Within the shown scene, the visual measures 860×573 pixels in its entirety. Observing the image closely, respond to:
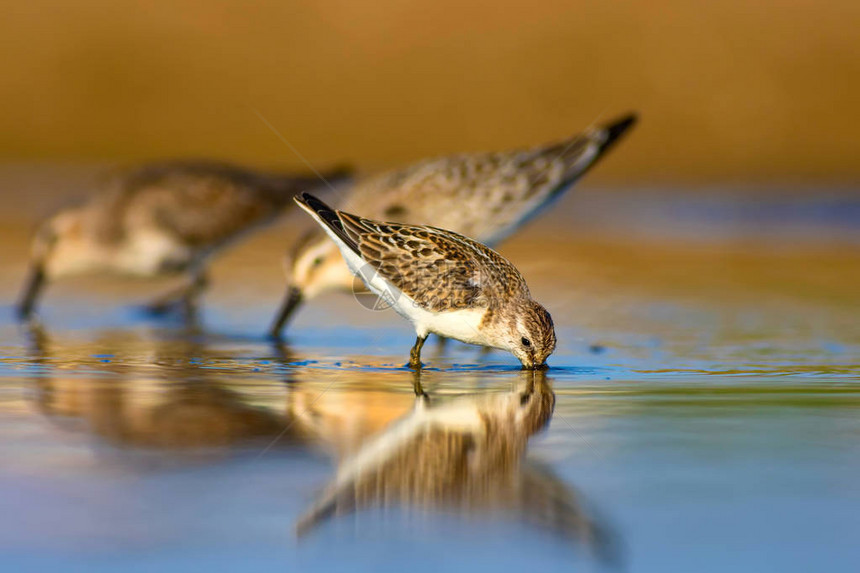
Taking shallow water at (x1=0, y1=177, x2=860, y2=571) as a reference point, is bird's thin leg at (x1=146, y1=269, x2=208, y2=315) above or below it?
above

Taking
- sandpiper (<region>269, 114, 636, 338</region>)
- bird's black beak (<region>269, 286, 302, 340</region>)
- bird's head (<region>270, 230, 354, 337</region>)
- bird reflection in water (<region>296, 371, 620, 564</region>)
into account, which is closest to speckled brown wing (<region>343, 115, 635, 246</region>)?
sandpiper (<region>269, 114, 636, 338</region>)

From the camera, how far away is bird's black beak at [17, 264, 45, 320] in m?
9.80

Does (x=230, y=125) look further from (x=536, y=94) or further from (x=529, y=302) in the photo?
(x=529, y=302)

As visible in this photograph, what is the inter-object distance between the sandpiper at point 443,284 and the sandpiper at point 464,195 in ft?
4.66

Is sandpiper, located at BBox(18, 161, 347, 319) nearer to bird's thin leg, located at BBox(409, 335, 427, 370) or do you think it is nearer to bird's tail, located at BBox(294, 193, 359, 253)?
Result: bird's tail, located at BBox(294, 193, 359, 253)

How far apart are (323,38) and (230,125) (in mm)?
2951

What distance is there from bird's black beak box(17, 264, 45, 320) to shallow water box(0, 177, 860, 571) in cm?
35

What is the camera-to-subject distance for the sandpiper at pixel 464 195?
890cm

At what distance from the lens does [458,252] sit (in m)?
7.24

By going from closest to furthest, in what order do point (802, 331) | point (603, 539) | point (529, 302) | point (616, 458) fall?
point (603, 539)
point (616, 458)
point (529, 302)
point (802, 331)

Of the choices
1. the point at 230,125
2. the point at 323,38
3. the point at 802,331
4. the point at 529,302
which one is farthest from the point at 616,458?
the point at 323,38

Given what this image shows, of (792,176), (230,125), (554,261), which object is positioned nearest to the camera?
(554,261)

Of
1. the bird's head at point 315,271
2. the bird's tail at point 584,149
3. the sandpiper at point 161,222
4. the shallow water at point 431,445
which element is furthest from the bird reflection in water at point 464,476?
the sandpiper at point 161,222

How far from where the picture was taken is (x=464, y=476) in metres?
4.55
